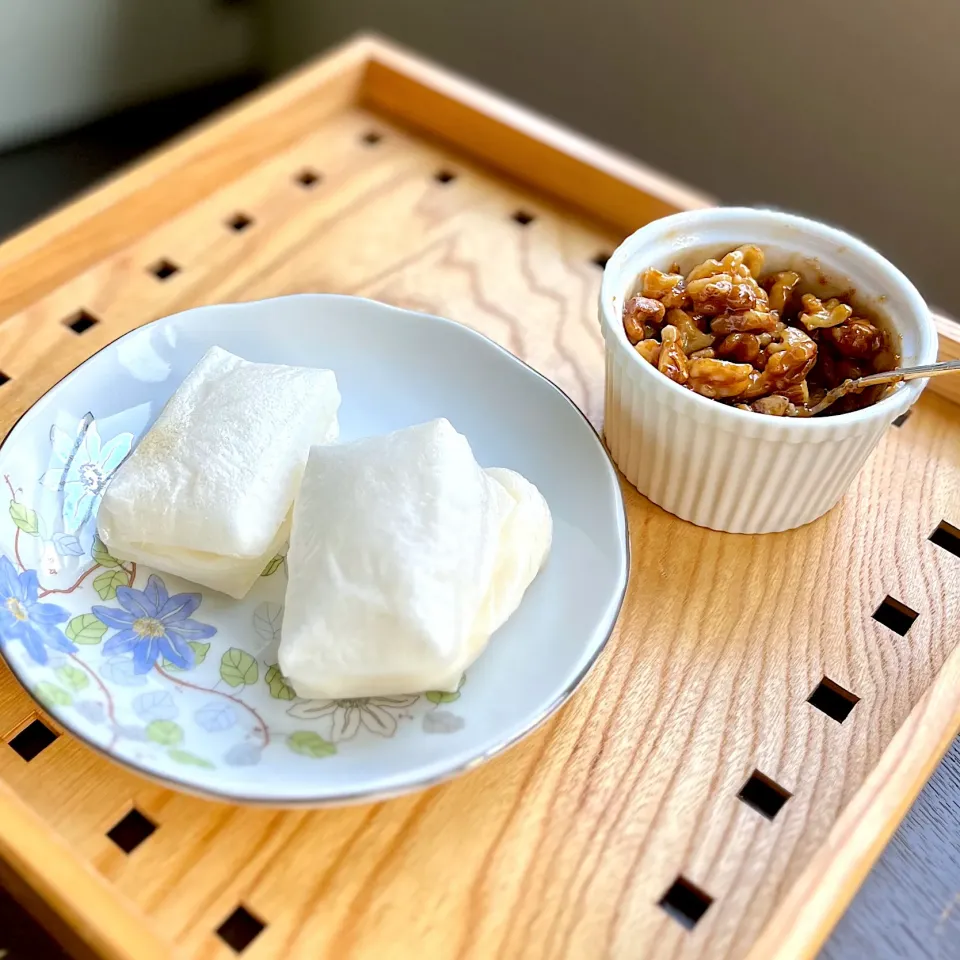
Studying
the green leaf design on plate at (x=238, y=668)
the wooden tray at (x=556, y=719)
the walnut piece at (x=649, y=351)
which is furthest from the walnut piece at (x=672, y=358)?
the green leaf design on plate at (x=238, y=668)

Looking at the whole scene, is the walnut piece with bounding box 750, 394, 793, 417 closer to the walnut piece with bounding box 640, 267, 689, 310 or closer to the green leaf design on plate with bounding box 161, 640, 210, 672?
the walnut piece with bounding box 640, 267, 689, 310

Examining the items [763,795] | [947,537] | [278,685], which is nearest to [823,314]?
[947,537]

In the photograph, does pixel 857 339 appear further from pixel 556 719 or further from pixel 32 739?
pixel 32 739

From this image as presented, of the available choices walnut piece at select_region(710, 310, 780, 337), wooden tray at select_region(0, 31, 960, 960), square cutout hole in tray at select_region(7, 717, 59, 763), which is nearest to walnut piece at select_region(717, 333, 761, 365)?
walnut piece at select_region(710, 310, 780, 337)

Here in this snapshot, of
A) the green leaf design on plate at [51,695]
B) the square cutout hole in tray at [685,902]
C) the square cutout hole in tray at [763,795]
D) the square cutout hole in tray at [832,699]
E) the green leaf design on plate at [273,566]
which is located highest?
the square cutout hole in tray at [832,699]

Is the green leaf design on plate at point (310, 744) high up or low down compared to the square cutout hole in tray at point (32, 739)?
up

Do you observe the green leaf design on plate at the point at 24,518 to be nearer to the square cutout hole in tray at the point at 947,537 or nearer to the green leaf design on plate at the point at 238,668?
the green leaf design on plate at the point at 238,668

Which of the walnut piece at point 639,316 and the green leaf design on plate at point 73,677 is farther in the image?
the walnut piece at point 639,316
